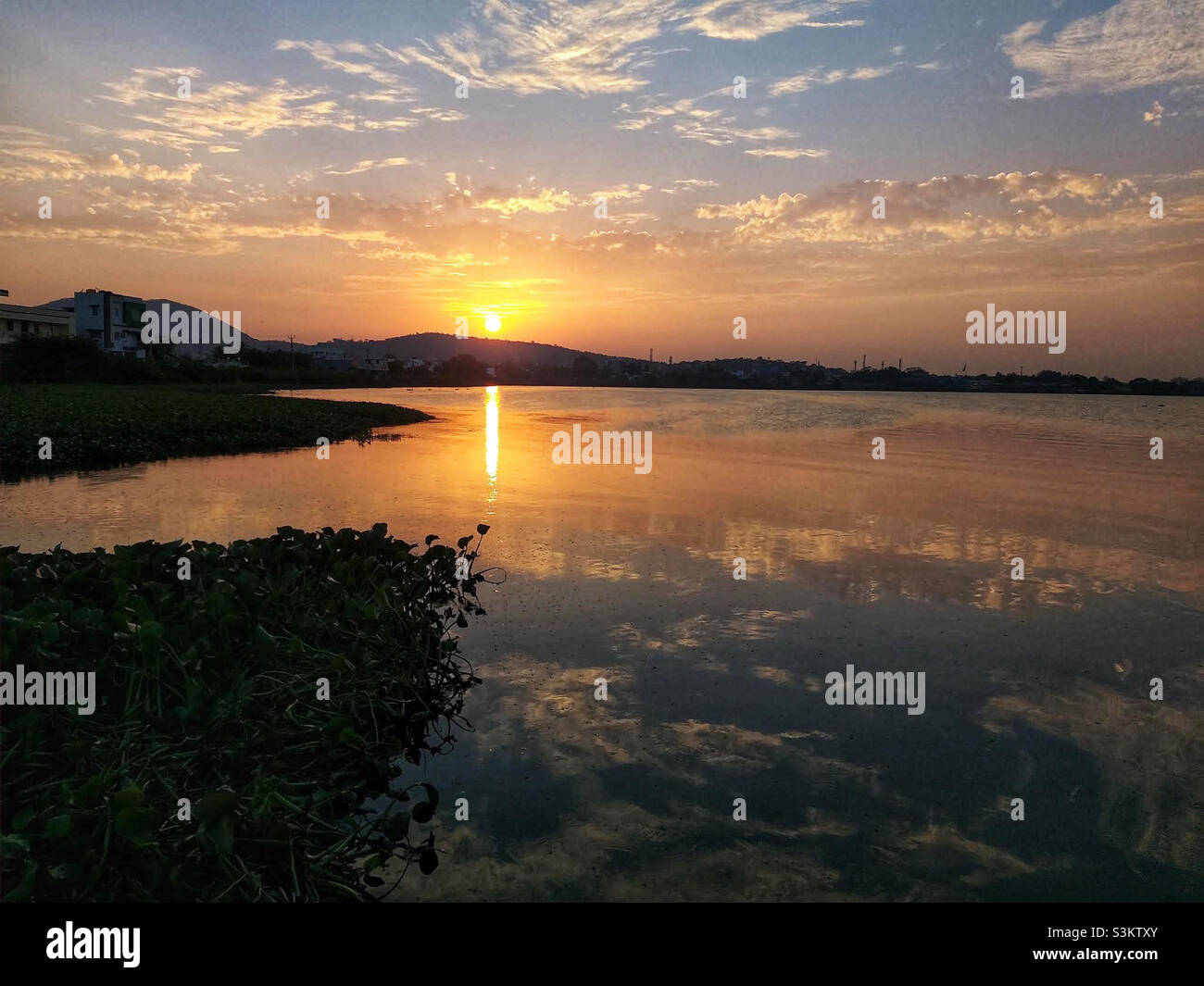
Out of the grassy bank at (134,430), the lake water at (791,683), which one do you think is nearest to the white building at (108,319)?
the grassy bank at (134,430)

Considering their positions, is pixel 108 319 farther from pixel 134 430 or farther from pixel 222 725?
pixel 222 725

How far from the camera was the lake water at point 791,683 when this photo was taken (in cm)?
566

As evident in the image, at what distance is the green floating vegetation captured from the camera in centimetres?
458

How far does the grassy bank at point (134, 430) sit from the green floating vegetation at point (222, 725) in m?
16.6

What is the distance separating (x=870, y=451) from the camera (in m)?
36.9

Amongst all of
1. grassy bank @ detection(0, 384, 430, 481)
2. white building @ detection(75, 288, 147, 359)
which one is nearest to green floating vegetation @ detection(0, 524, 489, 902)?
grassy bank @ detection(0, 384, 430, 481)

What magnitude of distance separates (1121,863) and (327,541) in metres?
8.49

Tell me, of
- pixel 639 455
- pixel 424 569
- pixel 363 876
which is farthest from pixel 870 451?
pixel 363 876

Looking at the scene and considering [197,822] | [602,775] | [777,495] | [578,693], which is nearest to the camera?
[197,822]

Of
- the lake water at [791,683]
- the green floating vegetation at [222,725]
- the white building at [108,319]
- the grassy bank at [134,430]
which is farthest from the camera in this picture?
the white building at [108,319]

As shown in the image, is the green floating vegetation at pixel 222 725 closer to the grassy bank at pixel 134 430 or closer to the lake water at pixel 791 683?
the lake water at pixel 791 683

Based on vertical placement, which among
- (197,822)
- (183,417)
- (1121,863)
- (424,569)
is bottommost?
(1121,863)
